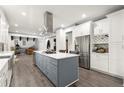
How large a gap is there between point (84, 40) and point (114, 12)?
1711 millimetres

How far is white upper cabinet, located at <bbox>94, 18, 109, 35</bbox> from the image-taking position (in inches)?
140

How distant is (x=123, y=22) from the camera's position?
2967mm

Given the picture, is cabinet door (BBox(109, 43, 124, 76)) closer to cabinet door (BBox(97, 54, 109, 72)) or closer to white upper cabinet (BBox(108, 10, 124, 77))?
white upper cabinet (BBox(108, 10, 124, 77))

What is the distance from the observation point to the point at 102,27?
3.72m

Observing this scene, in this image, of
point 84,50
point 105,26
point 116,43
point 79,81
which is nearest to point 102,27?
point 105,26

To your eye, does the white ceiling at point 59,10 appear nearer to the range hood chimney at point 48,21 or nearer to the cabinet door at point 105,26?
the range hood chimney at point 48,21

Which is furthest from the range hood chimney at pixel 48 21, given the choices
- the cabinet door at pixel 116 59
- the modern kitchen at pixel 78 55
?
the cabinet door at pixel 116 59

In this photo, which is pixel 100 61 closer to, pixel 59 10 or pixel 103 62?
pixel 103 62

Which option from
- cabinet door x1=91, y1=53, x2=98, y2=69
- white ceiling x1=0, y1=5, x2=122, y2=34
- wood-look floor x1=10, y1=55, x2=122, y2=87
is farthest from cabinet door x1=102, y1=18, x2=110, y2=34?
wood-look floor x1=10, y1=55, x2=122, y2=87

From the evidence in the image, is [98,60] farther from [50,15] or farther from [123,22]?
[50,15]

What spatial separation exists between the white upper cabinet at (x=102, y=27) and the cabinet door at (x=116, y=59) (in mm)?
733
